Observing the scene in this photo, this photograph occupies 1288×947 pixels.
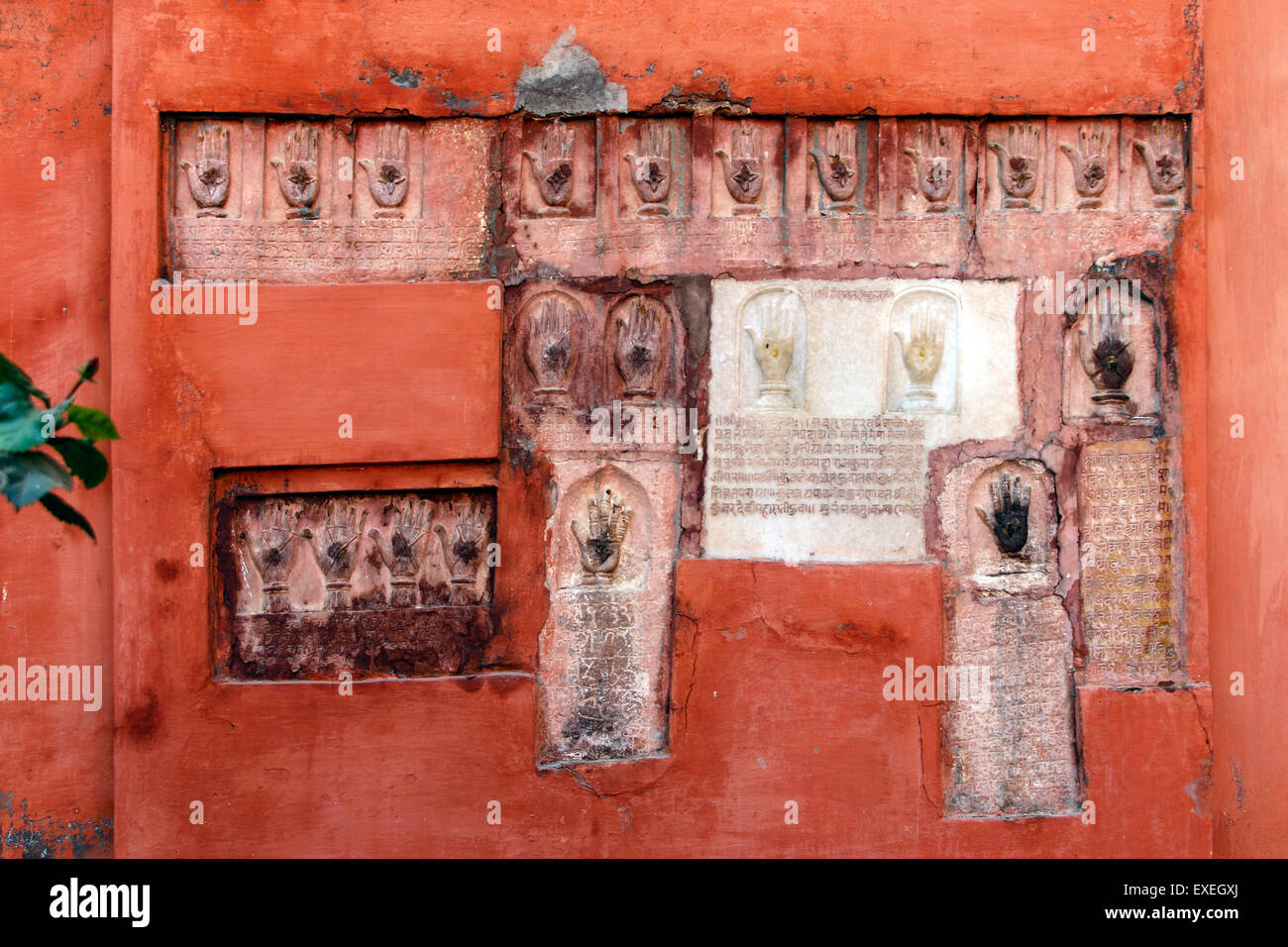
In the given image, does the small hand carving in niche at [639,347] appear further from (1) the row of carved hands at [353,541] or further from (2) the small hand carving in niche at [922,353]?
(2) the small hand carving in niche at [922,353]

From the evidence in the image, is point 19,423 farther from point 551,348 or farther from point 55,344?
point 55,344

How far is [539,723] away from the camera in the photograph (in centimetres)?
493

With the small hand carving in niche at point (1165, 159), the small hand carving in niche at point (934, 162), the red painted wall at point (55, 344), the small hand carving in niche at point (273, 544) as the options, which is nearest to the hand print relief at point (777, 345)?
the small hand carving in niche at point (934, 162)

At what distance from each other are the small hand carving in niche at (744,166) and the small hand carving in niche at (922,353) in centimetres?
90

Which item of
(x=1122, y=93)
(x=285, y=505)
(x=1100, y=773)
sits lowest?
(x=1100, y=773)

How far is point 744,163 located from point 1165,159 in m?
1.93

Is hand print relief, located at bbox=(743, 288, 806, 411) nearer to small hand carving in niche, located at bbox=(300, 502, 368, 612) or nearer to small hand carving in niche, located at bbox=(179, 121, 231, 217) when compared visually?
small hand carving in niche, located at bbox=(300, 502, 368, 612)

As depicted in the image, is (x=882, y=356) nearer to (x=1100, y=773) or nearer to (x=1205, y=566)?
(x=1205, y=566)

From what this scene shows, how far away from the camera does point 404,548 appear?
4.98m

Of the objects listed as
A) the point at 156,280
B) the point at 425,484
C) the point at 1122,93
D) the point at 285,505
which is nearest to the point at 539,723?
the point at 425,484

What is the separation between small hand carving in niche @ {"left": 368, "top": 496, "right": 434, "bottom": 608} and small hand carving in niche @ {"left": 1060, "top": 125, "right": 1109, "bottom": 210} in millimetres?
3321

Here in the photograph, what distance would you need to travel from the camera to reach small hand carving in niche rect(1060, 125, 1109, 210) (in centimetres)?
501

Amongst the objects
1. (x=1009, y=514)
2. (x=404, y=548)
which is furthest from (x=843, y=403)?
(x=404, y=548)

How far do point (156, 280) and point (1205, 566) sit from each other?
4876 millimetres
